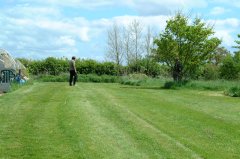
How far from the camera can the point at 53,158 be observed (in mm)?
8594

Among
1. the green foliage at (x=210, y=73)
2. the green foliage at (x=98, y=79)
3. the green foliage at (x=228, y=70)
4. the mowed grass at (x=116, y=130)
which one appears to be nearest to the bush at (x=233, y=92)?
the mowed grass at (x=116, y=130)

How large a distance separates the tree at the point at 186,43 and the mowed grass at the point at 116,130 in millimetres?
14970

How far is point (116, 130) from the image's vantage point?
1148 cm

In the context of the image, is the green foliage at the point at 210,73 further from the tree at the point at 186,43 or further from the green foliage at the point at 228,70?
the tree at the point at 186,43

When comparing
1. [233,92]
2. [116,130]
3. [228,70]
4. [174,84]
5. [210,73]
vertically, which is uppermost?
[228,70]

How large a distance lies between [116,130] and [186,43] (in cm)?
2174

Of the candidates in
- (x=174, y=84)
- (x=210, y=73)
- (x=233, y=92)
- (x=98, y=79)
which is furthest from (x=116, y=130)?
(x=210, y=73)

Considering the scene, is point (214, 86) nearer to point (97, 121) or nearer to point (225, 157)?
point (97, 121)

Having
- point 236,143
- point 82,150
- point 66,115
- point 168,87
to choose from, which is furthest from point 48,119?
point 168,87

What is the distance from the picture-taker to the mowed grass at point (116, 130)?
9.19 meters

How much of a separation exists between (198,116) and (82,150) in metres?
6.05

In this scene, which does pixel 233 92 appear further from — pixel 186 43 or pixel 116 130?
pixel 116 130

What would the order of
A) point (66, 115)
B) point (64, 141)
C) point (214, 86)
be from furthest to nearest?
1. point (214, 86)
2. point (66, 115)
3. point (64, 141)

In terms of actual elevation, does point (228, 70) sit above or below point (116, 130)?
above
